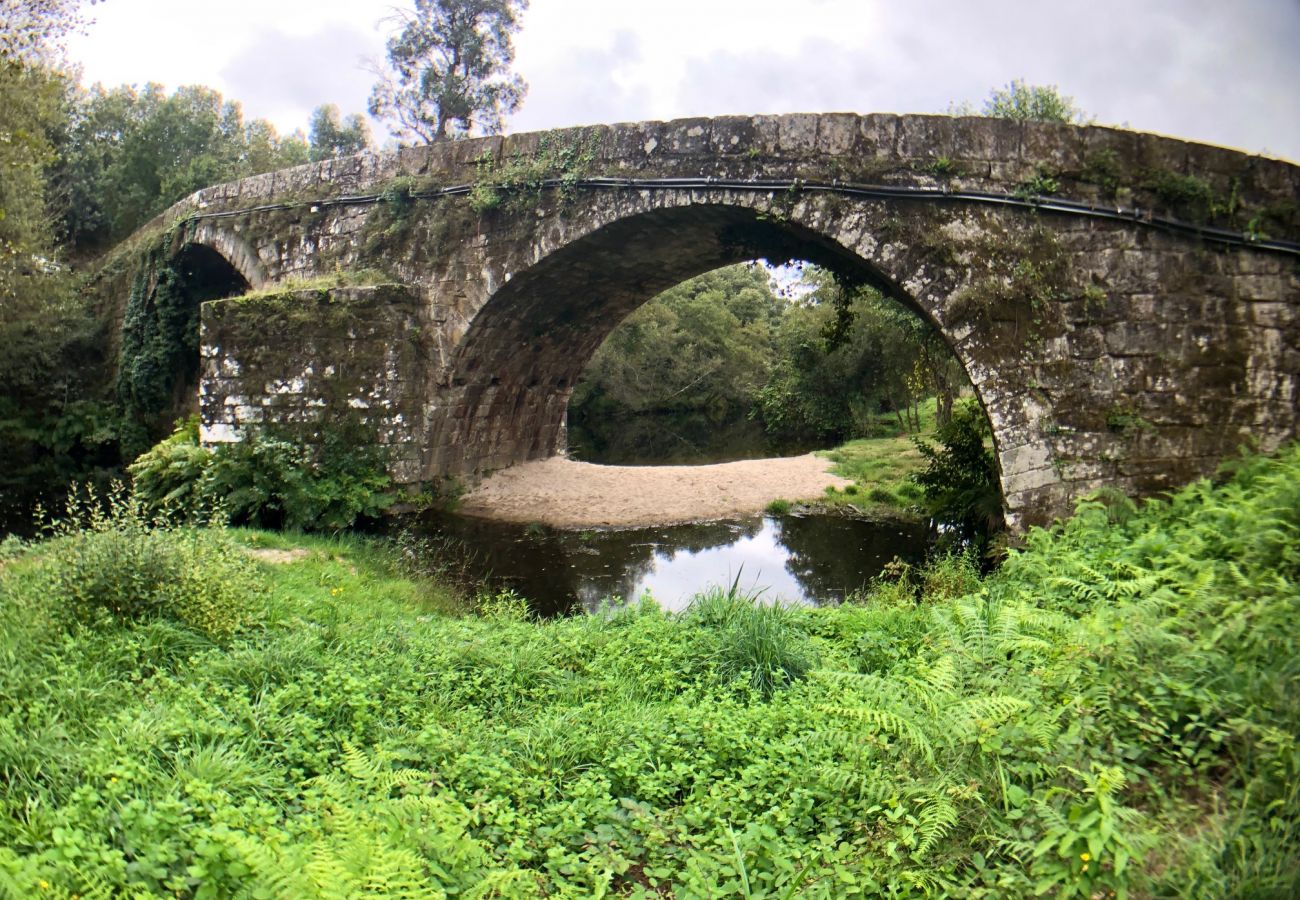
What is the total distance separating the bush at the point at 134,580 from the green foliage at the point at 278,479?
3794mm

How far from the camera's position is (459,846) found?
2.66 metres

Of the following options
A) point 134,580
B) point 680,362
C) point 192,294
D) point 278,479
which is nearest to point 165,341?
point 192,294

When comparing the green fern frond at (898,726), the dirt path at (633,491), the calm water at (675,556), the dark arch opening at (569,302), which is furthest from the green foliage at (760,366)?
the green fern frond at (898,726)

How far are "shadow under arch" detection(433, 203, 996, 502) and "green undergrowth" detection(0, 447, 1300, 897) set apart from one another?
175 inches

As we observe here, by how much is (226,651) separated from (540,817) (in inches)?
94.8

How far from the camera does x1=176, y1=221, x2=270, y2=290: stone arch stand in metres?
13.1

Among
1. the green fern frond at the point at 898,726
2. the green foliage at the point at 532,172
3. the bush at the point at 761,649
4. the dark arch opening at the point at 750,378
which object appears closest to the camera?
the green fern frond at the point at 898,726

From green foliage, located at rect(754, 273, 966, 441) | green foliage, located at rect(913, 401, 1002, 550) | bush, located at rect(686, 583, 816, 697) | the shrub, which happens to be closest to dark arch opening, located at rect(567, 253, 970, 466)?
green foliage, located at rect(754, 273, 966, 441)

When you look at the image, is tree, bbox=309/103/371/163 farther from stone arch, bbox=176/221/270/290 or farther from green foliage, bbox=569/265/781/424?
stone arch, bbox=176/221/270/290

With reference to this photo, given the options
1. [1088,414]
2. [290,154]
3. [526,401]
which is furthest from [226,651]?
[290,154]

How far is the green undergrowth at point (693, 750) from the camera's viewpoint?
2.37 meters

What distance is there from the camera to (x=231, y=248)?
537 inches

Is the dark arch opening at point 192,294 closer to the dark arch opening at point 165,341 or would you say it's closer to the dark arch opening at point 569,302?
the dark arch opening at point 165,341

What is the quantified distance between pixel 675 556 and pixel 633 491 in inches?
151
